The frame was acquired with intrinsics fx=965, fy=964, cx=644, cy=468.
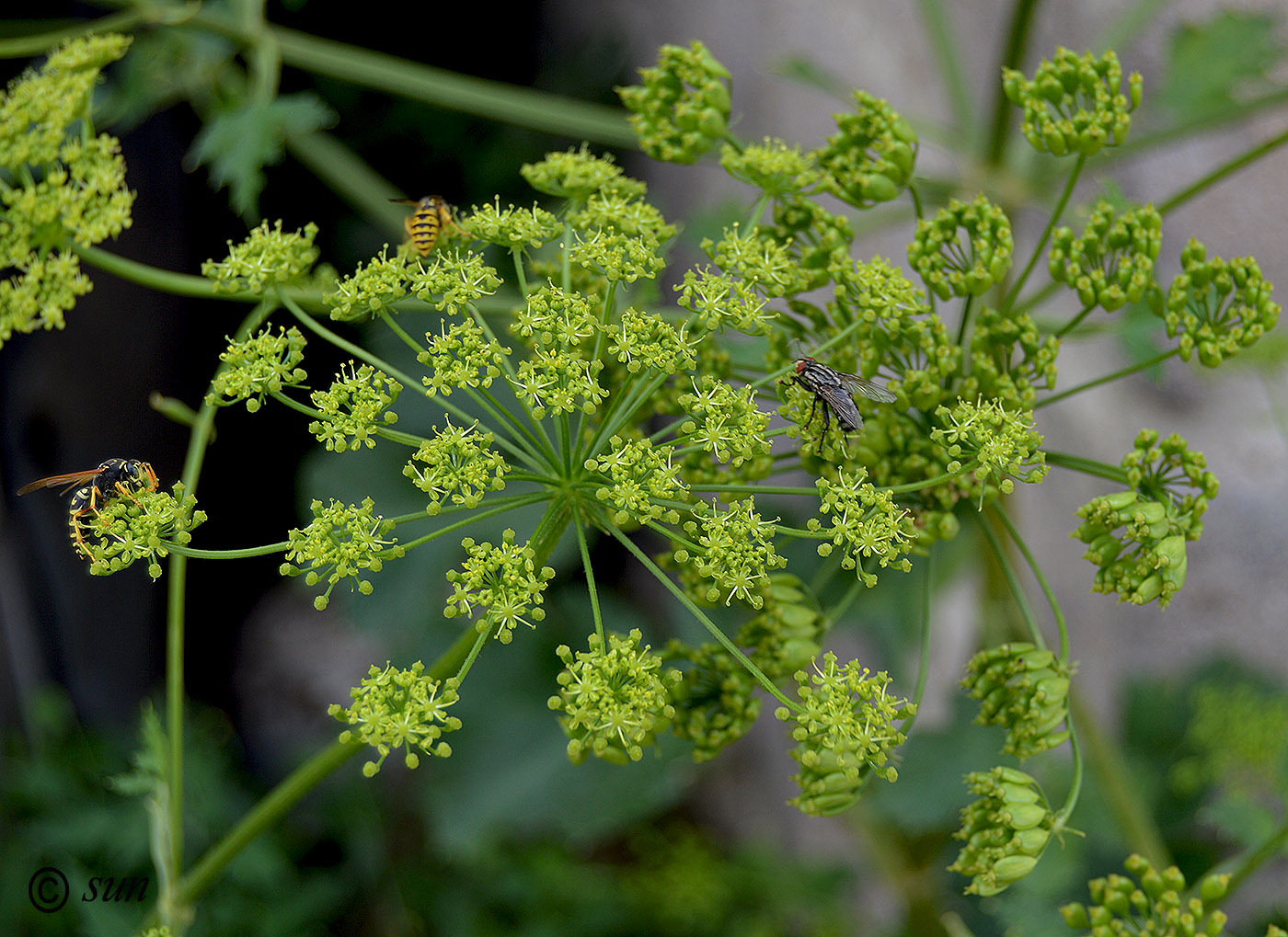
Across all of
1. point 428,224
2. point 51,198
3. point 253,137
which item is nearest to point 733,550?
point 428,224

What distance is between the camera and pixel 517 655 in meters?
3.62

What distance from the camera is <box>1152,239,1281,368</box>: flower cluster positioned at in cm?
177

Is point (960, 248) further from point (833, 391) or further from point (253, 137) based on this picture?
point (253, 137)

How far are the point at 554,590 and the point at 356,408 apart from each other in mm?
2785

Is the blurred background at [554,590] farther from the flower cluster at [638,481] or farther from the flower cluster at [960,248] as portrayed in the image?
the flower cluster at [960,248]

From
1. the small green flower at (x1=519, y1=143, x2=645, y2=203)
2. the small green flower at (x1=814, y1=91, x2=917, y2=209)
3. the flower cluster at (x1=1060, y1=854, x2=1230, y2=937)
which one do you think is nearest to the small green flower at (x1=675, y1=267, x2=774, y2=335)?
the small green flower at (x1=519, y1=143, x2=645, y2=203)

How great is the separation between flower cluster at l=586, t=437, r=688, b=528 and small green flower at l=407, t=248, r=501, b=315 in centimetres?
35

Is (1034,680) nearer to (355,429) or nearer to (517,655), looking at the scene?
(355,429)

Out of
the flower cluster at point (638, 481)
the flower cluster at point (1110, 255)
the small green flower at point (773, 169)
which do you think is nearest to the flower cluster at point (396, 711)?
the flower cluster at point (638, 481)

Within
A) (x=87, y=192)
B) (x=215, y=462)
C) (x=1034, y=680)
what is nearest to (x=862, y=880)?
(x=1034, y=680)

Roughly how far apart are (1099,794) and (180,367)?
400 cm

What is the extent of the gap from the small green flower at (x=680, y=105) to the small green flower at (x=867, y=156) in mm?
244

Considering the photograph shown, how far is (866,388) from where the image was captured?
1.74m

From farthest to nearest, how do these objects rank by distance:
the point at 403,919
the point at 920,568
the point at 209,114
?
1. the point at 403,919
2. the point at 920,568
3. the point at 209,114
